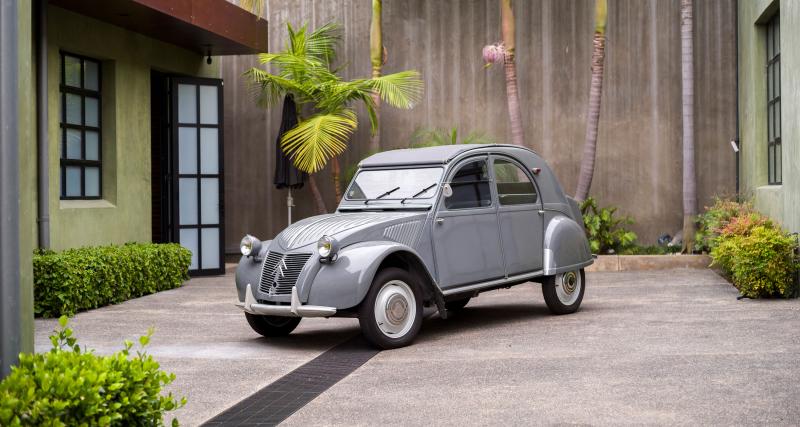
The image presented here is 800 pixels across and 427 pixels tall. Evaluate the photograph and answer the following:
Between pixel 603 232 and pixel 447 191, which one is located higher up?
pixel 447 191

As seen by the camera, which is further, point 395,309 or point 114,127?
point 114,127

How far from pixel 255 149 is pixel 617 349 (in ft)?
34.4

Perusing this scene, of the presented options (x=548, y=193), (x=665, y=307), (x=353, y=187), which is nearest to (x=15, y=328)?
(x=353, y=187)

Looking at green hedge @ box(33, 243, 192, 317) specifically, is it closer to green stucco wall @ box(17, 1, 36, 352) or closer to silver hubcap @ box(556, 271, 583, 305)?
silver hubcap @ box(556, 271, 583, 305)

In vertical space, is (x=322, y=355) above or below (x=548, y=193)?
below

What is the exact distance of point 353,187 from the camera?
9445mm

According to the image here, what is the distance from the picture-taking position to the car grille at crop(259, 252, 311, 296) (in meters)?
7.92

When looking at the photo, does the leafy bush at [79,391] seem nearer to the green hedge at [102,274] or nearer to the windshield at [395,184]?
the windshield at [395,184]

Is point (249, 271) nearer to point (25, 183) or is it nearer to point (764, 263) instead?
point (25, 183)

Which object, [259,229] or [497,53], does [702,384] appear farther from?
[259,229]

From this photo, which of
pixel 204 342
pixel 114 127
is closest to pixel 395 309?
pixel 204 342

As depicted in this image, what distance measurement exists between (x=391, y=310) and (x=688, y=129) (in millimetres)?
8438

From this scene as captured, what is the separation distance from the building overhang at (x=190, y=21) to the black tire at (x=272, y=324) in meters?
4.75

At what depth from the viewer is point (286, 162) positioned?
51.5 feet
